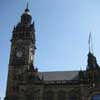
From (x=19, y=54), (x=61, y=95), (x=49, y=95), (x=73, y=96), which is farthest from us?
(x=19, y=54)

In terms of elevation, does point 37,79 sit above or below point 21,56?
below

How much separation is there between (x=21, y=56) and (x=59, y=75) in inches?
408

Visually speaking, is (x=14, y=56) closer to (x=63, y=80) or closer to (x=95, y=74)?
(x=63, y=80)

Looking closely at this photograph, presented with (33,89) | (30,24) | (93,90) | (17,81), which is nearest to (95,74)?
(93,90)

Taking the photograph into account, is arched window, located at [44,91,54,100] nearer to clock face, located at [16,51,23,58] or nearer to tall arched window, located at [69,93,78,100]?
tall arched window, located at [69,93,78,100]

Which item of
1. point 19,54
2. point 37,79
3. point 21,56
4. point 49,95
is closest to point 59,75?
point 37,79

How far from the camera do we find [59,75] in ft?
204

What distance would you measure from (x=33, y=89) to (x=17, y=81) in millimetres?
5059

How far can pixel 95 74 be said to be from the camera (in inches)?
2212

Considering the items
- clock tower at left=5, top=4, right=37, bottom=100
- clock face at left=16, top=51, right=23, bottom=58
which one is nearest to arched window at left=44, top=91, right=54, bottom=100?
clock tower at left=5, top=4, right=37, bottom=100

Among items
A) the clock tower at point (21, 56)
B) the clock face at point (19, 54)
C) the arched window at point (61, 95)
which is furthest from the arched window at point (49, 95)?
the clock face at point (19, 54)

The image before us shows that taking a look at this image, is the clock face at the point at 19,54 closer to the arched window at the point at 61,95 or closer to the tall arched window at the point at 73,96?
the arched window at the point at 61,95

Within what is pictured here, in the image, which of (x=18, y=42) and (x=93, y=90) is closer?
(x=93, y=90)

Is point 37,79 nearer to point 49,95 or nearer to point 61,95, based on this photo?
point 49,95
